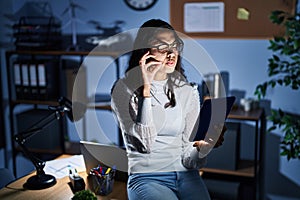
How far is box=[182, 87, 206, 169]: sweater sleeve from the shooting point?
1654 mm

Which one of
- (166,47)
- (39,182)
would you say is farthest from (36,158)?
(166,47)

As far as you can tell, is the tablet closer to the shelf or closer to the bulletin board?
the bulletin board

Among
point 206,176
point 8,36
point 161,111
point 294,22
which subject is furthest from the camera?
point 8,36

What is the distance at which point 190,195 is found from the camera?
1.67 metres

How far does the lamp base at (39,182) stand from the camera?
1758mm

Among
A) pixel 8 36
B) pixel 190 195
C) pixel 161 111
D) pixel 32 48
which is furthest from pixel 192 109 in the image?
pixel 8 36

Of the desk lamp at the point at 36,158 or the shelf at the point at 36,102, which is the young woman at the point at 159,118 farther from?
the shelf at the point at 36,102

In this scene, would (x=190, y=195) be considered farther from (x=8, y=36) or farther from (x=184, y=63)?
(x=8, y=36)

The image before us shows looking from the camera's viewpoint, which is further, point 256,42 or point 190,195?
point 256,42

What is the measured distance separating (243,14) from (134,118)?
1.40 metres

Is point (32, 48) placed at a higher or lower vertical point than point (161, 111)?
higher

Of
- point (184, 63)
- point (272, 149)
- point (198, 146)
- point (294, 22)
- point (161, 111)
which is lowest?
point (272, 149)

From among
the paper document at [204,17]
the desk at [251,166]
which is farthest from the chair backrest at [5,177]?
the paper document at [204,17]

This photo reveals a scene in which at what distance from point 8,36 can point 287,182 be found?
2.35 meters
